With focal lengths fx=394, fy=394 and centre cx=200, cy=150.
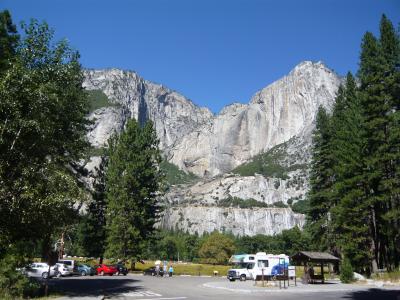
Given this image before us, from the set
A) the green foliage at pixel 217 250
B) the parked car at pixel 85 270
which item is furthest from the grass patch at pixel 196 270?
the green foliage at pixel 217 250

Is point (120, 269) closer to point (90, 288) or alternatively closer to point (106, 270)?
point (106, 270)

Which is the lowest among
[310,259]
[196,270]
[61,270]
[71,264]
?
[196,270]

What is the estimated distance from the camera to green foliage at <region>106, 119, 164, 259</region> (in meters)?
49.1

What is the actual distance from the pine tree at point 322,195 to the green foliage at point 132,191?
20.9 m

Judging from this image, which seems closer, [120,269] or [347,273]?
[347,273]

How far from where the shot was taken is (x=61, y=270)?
4372 cm

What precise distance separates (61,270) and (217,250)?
8015 centimetres

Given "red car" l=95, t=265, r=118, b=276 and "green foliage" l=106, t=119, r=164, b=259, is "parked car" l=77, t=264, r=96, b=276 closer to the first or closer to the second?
"red car" l=95, t=265, r=118, b=276

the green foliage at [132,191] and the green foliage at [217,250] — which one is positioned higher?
the green foliage at [132,191]

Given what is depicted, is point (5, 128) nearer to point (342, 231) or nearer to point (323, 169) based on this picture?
point (342, 231)

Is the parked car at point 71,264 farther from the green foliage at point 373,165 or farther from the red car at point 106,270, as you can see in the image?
the green foliage at point 373,165

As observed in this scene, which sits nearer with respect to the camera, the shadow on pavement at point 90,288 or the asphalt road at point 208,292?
the asphalt road at point 208,292

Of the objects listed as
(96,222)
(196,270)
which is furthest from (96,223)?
(196,270)

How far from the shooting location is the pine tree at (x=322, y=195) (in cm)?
5038
